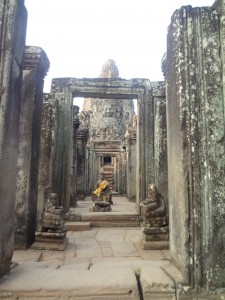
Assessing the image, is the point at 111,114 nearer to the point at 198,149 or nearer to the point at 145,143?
the point at 145,143

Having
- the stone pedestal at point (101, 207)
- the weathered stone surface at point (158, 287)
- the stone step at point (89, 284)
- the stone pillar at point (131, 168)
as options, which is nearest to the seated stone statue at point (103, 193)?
the stone pillar at point (131, 168)

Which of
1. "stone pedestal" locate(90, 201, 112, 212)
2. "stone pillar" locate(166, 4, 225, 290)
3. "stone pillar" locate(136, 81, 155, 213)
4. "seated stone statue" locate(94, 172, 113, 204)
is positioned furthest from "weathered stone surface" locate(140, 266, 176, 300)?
"seated stone statue" locate(94, 172, 113, 204)

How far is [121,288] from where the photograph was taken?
7.22ft

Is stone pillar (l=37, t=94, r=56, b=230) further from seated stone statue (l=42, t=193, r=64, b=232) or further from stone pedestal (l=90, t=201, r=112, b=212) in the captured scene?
stone pedestal (l=90, t=201, r=112, b=212)

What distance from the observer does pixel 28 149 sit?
183 inches

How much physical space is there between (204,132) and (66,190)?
18.7 feet

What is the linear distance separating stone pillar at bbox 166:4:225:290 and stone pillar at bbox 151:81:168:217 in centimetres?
447

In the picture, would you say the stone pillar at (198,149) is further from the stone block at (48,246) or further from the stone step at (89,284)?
the stone block at (48,246)

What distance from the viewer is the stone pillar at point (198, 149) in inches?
88.4

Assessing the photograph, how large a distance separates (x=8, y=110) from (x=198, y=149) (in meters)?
1.65

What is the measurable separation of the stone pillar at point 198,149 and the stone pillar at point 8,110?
1.46 metres

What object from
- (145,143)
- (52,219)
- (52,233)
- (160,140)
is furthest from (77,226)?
(160,140)

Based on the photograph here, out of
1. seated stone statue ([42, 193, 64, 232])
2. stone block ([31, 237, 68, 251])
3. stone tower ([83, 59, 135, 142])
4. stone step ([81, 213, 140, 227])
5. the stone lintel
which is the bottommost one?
stone block ([31, 237, 68, 251])

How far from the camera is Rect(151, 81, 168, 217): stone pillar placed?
23.0 ft
